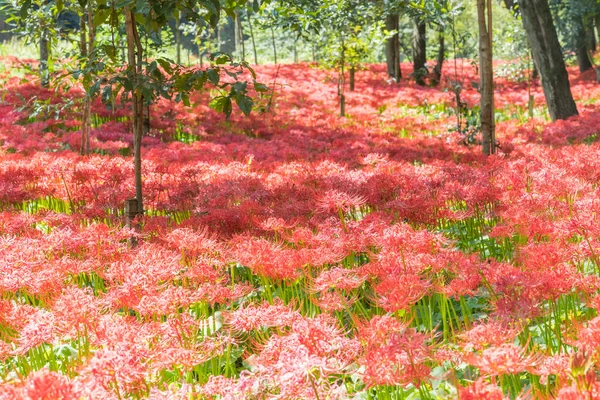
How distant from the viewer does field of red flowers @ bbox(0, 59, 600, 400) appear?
2.01m

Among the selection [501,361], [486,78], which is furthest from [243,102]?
[486,78]

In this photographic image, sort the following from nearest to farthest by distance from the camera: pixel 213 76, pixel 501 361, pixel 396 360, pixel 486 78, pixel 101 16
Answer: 1. pixel 501 361
2. pixel 396 360
3. pixel 213 76
4. pixel 101 16
5. pixel 486 78

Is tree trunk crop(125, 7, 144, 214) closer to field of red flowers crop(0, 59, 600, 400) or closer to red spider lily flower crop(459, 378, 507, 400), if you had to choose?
field of red flowers crop(0, 59, 600, 400)

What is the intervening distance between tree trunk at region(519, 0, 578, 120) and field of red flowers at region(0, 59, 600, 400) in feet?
18.9

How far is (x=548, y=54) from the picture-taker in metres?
13.4

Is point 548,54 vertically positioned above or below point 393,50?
below

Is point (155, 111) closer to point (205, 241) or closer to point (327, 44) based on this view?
point (327, 44)

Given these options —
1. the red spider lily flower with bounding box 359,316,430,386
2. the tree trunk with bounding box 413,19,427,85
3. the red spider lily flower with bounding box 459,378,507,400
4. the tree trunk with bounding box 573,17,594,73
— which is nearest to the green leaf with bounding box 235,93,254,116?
the red spider lily flower with bounding box 359,316,430,386

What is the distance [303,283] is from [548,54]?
38.3ft

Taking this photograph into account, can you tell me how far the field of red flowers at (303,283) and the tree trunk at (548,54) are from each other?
5.76 m

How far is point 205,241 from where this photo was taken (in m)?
3.49

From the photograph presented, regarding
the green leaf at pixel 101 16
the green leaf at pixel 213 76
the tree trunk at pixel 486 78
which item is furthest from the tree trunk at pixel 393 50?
the green leaf at pixel 213 76

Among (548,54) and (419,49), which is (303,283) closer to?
(548,54)

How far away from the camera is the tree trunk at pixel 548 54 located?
43.1ft
